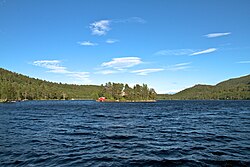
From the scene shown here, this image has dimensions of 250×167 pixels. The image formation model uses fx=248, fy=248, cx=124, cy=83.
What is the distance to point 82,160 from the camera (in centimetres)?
2052

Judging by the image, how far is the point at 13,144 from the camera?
2759 cm

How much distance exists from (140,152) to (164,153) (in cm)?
226

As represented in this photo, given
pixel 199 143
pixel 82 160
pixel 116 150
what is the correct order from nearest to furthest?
pixel 82 160 → pixel 116 150 → pixel 199 143

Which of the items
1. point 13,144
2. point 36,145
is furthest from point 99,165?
point 13,144

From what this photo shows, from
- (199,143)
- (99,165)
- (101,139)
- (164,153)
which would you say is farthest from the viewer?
(101,139)

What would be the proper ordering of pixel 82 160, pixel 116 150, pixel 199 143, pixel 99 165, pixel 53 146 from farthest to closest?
pixel 199 143
pixel 53 146
pixel 116 150
pixel 82 160
pixel 99 165

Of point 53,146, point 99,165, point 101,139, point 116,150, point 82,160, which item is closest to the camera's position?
point 99,165

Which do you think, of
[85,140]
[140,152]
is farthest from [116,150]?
[85,140]

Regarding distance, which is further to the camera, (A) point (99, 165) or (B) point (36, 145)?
(B) point (36, 145)

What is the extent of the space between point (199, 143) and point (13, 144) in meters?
21.1

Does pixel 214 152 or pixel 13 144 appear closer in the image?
pixel 214 152

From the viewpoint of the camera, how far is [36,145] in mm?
27000

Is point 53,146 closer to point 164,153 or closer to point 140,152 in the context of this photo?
point 140,152

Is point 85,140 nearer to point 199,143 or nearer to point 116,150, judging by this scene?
point 116,150
